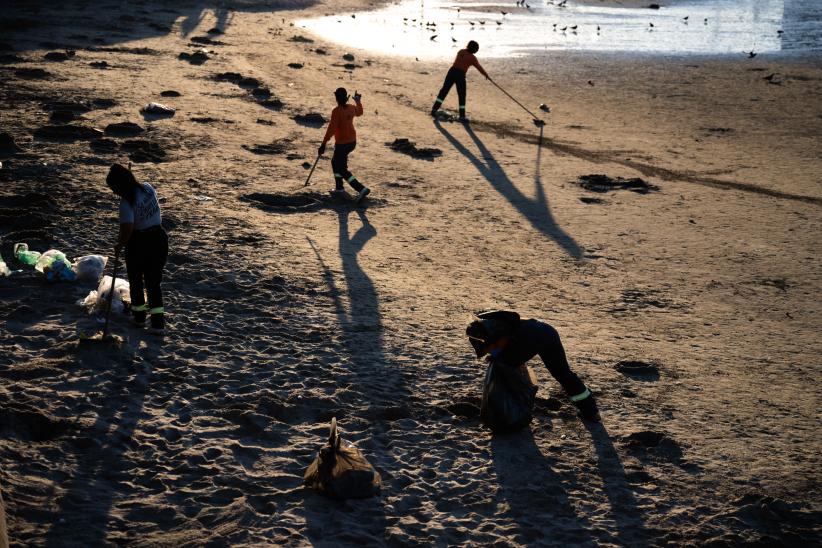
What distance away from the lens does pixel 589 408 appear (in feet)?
21.8

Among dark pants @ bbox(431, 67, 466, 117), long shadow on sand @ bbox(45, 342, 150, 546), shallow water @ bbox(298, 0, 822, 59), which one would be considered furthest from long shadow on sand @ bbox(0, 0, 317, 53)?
long shadow on sand @ bbox(45, 342, 150, 546)

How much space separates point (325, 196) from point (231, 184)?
133 centimetres

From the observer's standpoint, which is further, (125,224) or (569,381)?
(125,224)

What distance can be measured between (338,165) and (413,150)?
3067 mm

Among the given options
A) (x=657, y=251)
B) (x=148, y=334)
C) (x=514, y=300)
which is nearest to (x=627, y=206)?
(x=657, y=251)

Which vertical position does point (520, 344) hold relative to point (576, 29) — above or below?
below

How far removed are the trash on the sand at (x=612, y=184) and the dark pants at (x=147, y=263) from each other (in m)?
7.83

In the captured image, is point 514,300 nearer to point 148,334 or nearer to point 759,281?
point 759,281

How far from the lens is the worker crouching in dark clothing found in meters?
6.25

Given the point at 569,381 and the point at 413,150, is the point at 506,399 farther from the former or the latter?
the point at 413,150

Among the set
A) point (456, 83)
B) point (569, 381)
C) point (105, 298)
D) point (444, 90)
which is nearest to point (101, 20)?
point (444, 90)

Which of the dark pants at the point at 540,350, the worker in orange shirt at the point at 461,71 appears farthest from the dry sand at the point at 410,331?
the worker in orange shirt at the point at 461,71

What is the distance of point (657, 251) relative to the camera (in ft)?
35.1

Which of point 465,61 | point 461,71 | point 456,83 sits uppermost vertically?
point 465,61
